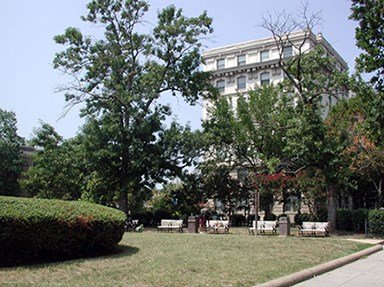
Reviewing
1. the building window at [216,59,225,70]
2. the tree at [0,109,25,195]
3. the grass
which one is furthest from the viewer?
the building window at [216,59,225,70]

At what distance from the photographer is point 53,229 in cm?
1120

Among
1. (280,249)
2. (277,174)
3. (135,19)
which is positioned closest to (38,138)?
(135,19)

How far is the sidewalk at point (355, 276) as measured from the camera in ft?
33.5

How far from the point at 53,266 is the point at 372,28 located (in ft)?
42.9

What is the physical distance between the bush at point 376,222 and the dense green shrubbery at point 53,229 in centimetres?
1632

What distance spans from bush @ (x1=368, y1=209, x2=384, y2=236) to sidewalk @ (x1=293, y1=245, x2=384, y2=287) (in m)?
10.1

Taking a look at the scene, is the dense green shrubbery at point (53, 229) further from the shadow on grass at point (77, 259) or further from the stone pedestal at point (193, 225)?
the stone pedestal at point (193, 225)

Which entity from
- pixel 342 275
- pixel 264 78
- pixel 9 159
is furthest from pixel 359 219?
pixel 9 159

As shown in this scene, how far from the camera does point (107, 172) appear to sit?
112 ft

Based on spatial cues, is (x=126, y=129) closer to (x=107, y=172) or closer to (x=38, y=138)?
(x=107, y=172)

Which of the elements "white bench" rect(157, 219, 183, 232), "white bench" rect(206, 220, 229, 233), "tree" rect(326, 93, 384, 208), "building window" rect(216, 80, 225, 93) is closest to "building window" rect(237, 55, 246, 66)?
"building window" rect(216, 80, 225, 93)

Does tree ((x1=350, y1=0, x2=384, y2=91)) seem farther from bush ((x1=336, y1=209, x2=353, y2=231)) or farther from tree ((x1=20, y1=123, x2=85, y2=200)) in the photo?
tree ((x1=20, y1=123, x2=85, y2=200))

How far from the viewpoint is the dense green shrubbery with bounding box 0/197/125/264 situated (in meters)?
10.5

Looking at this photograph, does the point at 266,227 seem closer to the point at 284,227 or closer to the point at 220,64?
the point at 284,227
